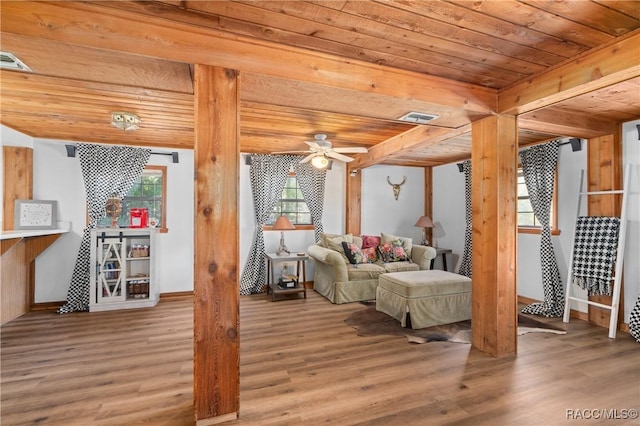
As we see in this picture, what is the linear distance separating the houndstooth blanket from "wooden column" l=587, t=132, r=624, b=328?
0.15 metres

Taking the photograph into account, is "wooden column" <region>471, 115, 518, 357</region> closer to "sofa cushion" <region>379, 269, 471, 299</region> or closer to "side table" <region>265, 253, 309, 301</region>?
"sofa cushion" <region>379, 269, 471, 299</region>

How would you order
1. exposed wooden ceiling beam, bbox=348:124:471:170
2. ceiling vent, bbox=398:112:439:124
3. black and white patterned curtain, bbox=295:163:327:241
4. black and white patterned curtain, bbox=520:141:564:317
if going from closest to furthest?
ceiling vent, bbox=398:112:439:124 → exposed wooden ceiling beam, bbox=348:124:471:170 → black and white patterned curtain, bbox=520:141:564:317 → black and white patterned curtain, bbox=295:163:327:241

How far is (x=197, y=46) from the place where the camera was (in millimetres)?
1787

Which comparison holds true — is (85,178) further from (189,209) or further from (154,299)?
(154,299)

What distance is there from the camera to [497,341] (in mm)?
2701

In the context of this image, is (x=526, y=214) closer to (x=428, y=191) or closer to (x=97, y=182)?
(x=428, y=191)

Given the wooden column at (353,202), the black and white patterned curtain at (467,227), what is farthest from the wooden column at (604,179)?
the wooden column at (353,202)

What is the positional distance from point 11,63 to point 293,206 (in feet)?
13.3

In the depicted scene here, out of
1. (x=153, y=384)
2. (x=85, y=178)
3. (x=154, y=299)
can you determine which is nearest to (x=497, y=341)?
(x=153, y=384)

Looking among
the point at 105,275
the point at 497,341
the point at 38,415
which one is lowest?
the point at 38,415

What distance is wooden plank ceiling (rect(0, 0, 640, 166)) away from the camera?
63.1 inches

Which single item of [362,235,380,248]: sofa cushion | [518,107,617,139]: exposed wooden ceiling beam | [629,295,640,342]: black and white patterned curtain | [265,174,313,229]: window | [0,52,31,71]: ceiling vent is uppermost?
[518,107,617,139]: exposed wooden ceiling beam

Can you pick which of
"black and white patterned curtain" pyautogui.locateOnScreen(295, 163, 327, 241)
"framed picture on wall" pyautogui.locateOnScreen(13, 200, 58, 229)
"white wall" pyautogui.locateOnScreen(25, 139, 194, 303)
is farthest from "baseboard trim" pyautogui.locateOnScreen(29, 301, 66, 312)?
"black and white patterned curtain" pyautogui.locateOnScreen(295, 163, 327, 241)

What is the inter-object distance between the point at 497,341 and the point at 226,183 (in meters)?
2.63
